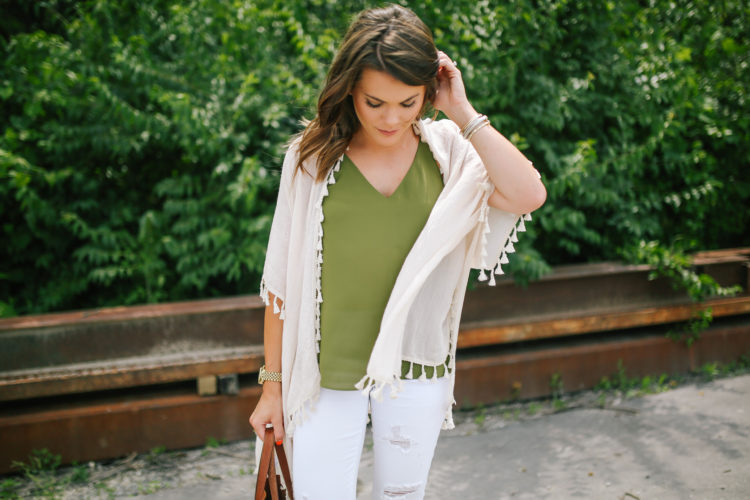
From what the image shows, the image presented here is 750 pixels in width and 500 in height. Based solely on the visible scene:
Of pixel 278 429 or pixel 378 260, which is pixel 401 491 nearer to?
pixel 278 429

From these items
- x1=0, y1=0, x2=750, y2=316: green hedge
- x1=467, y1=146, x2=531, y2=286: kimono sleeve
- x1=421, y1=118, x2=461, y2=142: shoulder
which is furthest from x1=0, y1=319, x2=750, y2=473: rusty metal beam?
x1=421, y1=118, x2=461, y2=142: shoulder

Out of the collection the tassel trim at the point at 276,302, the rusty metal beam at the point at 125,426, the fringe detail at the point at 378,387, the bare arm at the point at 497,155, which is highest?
the bare arm at the point at 497,155

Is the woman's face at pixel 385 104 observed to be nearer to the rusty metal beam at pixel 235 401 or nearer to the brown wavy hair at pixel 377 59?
the brown wavy hair at pixel 377 59

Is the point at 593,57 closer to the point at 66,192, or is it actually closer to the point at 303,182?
the point at 303,182

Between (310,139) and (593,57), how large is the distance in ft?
9.77

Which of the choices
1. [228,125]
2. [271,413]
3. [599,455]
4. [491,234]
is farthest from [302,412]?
[228,125]

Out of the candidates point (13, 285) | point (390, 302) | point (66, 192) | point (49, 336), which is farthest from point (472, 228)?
point (13, 285)

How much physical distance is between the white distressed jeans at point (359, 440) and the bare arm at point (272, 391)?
3.8 inches

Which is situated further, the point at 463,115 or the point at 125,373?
the point at 125,373

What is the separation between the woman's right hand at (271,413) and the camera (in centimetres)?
182

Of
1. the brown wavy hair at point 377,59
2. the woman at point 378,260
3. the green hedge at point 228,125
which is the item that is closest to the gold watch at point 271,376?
the woman at point 378,260

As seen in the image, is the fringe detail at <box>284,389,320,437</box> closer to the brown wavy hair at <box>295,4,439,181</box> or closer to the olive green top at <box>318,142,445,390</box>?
the olive green top at <box>318,142,445,390</box>

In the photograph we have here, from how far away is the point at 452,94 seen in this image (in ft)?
5.36

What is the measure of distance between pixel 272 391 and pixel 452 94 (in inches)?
41.8
